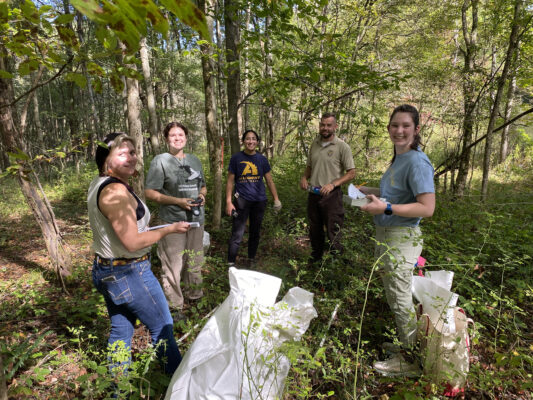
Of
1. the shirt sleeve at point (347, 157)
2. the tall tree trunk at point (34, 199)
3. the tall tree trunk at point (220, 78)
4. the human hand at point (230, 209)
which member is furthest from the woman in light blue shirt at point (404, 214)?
the tall tree trunk at point (34, 199)

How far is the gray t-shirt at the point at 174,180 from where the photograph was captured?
288 cm

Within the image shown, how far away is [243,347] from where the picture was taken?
1625 mm

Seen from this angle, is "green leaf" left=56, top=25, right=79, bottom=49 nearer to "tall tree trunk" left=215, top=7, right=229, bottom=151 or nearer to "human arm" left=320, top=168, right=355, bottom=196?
"tall tree trunk" left=215, top=7, right=229, bottom=151

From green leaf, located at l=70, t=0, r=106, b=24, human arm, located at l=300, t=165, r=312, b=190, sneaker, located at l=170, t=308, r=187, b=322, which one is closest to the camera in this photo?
green leaf, located at l=70, t=0, r=106, b=24

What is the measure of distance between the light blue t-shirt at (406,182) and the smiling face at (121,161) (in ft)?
6.60

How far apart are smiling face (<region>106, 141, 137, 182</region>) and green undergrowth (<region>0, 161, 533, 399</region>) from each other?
1.07m

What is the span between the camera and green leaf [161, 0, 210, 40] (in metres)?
0.65

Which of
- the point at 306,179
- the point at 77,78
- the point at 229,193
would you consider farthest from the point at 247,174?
the point at 77,78

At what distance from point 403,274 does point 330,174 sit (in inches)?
72.5

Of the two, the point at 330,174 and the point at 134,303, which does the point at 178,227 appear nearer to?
the point at 134,303

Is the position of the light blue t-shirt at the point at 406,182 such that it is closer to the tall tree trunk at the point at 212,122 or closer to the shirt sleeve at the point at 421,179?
the shirt sleeve at the point at 421,179

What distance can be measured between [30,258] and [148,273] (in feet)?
14.6

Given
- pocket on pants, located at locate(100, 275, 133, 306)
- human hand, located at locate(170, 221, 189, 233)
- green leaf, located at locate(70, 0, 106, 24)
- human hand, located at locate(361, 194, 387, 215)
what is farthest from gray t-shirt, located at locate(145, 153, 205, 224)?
green leaf, located at locate(70, 0, 106, 24)

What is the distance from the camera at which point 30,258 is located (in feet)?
15.5
